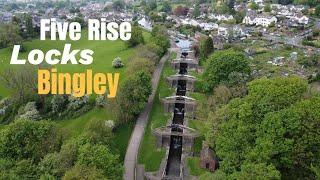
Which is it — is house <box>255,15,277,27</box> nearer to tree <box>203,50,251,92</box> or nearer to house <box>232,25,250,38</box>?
house <box>232,25,250,38</box>

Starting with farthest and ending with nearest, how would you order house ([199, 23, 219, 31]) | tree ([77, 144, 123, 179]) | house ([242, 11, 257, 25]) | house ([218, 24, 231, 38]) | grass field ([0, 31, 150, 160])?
1. house ([242, 11, 257, 25])
2. house ([199, 23, 219, 31])
3. house ([218, 24, 231, 38])
4. grass field ([0, 31, 150, 160])
5. tree ([77, 144, 123, 179])

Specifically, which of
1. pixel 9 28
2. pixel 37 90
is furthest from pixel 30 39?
pixel 37 90

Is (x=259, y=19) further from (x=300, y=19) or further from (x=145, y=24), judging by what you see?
(x=145, y=24)

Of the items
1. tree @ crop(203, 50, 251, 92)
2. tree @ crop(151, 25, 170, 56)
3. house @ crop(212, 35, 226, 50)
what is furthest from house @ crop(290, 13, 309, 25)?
tree @ crop(203, 50, 251, 92)

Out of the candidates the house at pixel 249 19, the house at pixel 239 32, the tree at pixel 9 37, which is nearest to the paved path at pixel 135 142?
the tree at pixel 9 37

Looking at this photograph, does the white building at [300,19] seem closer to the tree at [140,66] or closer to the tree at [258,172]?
the tree at [140,66]
